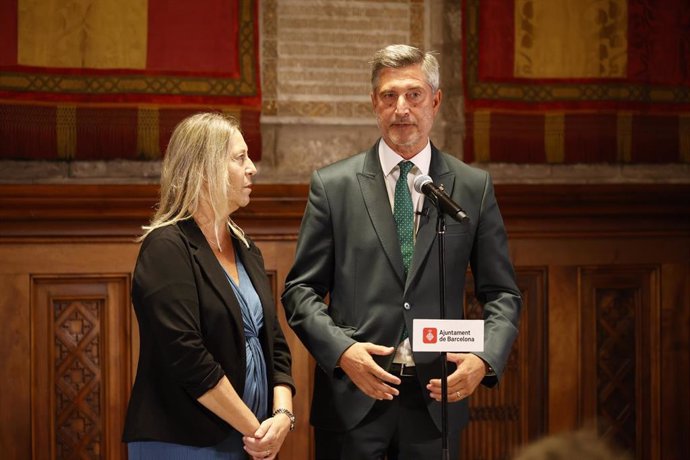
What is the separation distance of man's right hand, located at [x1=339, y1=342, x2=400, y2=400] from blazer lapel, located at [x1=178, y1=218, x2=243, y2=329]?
1.06 feet

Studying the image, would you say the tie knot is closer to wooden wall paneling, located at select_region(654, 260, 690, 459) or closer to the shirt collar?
the shirt collar

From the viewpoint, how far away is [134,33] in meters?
4.09

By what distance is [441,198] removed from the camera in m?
2.33

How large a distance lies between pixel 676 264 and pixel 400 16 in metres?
1.71

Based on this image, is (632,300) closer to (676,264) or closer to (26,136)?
(676,264)

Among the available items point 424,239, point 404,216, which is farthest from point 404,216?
point 424,239

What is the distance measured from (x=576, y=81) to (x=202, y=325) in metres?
2.67

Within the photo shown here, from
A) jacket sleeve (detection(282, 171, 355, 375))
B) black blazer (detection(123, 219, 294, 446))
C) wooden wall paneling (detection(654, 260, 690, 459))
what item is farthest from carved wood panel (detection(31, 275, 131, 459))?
wooden wall paneling (detection(654, 260, 690, 459))

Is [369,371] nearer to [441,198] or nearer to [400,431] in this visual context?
[400,431]

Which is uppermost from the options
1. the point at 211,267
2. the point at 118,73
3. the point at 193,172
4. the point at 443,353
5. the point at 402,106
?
the point at 118,73

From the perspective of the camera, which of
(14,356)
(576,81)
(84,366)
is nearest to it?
(14,356)

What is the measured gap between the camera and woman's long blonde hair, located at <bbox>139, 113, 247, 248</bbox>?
2.49m

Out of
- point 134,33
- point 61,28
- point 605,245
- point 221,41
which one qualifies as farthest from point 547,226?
point 61,28

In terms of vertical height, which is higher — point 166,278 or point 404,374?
point 166,278
